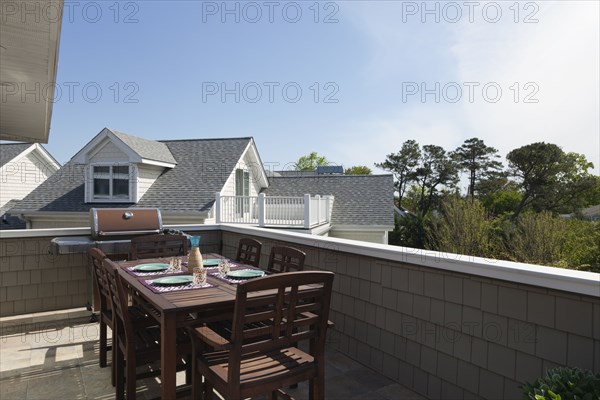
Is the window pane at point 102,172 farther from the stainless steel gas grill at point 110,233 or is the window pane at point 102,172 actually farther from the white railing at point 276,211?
the stainless steel gas grill at point 110,233

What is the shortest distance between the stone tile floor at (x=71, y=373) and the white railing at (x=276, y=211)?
6.95m

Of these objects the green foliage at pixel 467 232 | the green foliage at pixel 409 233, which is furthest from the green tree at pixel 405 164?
the green foliage at pixel 467 232

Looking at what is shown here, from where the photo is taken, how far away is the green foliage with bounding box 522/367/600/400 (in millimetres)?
1470

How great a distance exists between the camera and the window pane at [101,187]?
11.9 m

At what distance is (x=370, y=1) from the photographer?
5852mm

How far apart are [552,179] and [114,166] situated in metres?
27.0

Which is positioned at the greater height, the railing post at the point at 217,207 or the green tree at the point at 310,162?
the green tree at the point at 310,162

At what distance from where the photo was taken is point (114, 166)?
38.7ft

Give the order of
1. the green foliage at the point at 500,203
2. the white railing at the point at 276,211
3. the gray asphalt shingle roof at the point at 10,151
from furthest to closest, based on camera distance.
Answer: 1. the gray asphalt shingle roof at the point at 10,151
2. the green foliage at the point at 500,203
3. the white railing at the point at 276,211

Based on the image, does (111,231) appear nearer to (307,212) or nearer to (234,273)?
(234,273)

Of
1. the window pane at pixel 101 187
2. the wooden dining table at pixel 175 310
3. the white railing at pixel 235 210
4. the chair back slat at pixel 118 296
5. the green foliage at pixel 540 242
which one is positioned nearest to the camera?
the wooden dining table at pixel 175 310

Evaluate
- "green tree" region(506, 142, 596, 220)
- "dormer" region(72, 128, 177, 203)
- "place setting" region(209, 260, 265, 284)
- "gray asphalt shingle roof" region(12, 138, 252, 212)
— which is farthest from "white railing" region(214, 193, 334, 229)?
"green tree" region(506, 142, 596, 220)

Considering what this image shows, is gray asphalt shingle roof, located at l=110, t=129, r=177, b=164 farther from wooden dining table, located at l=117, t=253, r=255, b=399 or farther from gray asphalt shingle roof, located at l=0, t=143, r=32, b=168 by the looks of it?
wooden dining table, located at l=117, t=253, r=255, b=399

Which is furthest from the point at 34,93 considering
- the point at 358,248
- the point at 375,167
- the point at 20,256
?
the point at 375,167
